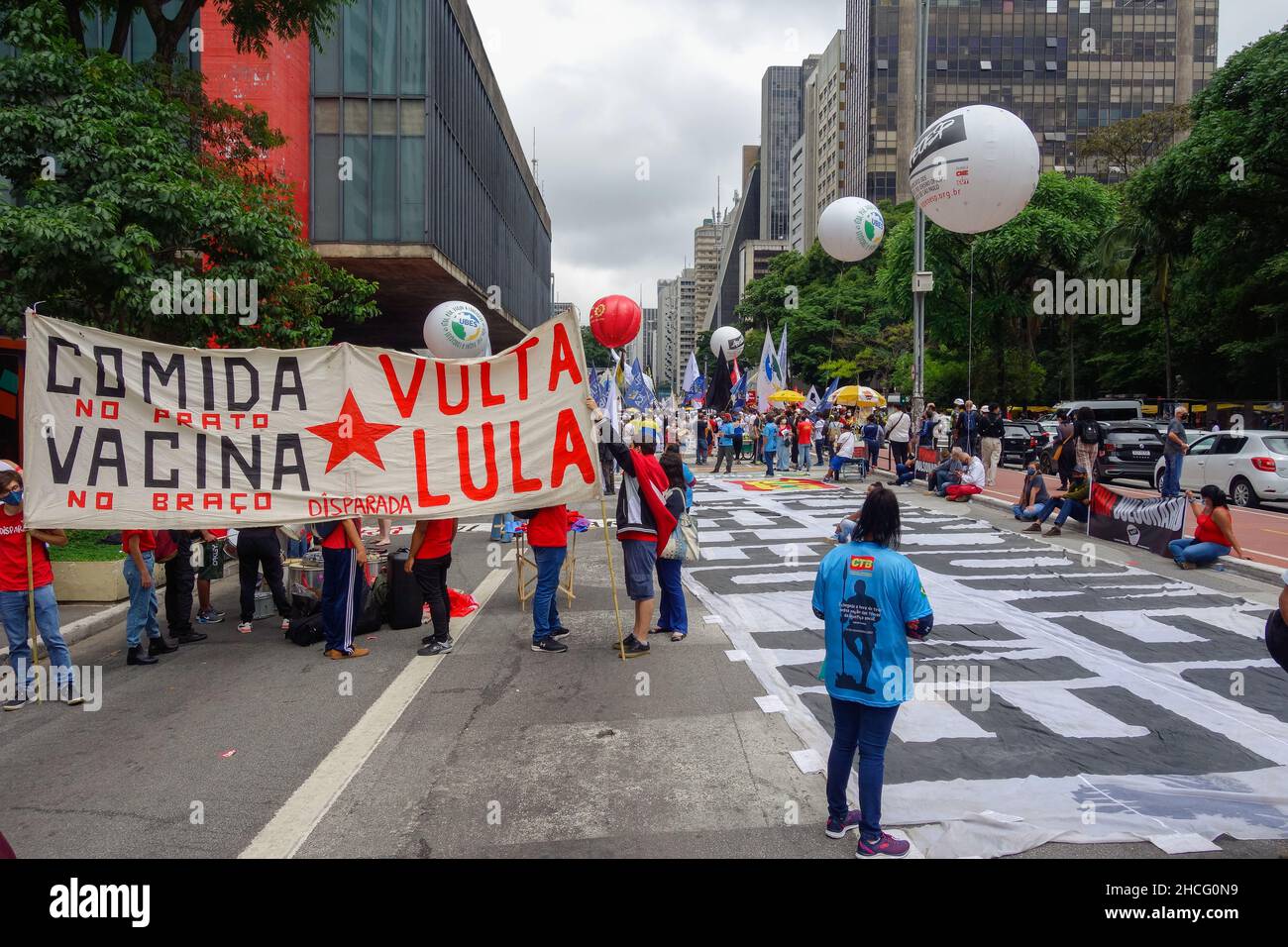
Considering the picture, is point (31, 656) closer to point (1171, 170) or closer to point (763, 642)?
point (763, 642)

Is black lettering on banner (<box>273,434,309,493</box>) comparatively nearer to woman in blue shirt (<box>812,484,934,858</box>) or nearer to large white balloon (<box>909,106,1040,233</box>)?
woman in blue shirt (<box>812,484,934,858</box>)

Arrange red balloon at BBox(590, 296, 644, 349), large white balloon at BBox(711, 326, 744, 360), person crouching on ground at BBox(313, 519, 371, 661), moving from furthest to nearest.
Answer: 1. large white balloon at BBox(711, 326, 744, 360)
2. red balloon at BBox(590, 296, 644, 349)
3. person crouching on ground at BBox(313, 519, 371, 661)

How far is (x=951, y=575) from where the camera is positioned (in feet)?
36.0

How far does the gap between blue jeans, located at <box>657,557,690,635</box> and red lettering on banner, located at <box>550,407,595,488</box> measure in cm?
112

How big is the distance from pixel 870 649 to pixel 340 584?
17.3 ft

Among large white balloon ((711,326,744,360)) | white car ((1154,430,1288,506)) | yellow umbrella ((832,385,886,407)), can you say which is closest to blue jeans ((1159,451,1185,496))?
white car ((1154,430,1288,506))

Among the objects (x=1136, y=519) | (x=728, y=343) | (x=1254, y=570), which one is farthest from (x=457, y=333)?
(x=728, y=343)

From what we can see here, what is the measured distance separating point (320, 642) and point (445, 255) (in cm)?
2266

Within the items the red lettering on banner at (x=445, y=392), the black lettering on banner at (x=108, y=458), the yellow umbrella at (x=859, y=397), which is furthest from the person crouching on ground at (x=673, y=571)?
the yellow umbrella at (x=859, y=397)

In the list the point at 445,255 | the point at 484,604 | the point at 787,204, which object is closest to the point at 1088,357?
the point at 445,255

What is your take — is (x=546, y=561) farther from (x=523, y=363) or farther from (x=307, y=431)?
(x=307, y=431)

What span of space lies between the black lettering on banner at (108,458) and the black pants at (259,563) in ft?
4.81

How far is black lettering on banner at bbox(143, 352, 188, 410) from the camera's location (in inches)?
295

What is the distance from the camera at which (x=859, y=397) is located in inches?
1405
